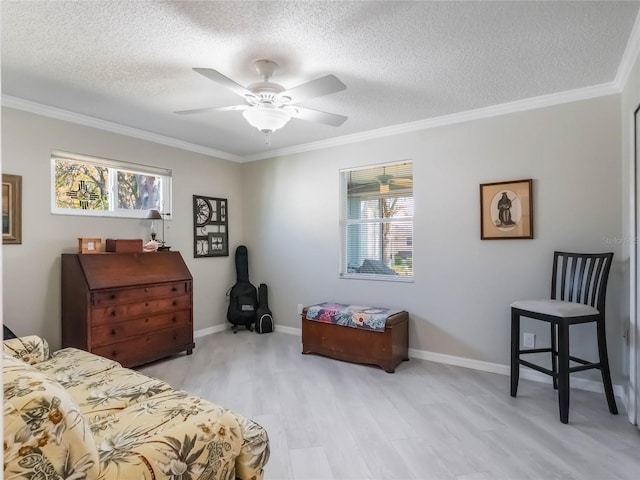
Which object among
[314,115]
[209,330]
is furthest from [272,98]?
[209,330]

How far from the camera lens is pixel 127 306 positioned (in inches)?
131

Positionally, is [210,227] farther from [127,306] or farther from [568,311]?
[568,311]

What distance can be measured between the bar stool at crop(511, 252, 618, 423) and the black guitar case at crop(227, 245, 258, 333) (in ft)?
9.92

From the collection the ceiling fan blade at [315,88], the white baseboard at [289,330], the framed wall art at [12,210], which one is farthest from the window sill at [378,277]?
the framed wall art at [12,210]

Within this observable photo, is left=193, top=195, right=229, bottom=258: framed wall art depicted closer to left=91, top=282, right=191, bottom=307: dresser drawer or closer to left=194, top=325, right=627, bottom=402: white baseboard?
left=91, top=282, right=191, bottom=307: dresser drawer

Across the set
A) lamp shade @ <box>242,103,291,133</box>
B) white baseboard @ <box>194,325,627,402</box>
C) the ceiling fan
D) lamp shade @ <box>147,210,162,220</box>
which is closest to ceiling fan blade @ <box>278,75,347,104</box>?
the ceiling fan

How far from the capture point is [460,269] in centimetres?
346

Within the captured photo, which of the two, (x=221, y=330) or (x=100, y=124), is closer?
(x=100, y=124)

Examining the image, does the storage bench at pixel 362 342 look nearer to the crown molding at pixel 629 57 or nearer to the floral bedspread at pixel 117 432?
the floral bedspread at pixel 117 432

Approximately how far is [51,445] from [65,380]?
130cm

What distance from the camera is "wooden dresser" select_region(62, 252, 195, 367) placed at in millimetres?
3115

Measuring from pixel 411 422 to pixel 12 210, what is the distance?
347 centimetres

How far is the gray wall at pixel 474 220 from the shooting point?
286 cm

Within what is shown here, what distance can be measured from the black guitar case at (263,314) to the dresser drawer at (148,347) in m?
0.98
